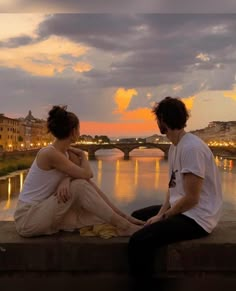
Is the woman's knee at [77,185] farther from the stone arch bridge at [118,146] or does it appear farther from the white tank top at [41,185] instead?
the stone arch bridge at [118,146]

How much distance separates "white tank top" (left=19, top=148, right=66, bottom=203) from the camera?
1048 mm

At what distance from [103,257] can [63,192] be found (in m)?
0.16

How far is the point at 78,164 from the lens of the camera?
1.12 metres

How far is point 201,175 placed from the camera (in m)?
0.96

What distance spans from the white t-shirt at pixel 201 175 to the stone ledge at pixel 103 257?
0.18 ft

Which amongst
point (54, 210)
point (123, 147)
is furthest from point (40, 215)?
point (123, 147)

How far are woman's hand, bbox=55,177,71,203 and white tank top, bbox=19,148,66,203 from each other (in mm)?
29

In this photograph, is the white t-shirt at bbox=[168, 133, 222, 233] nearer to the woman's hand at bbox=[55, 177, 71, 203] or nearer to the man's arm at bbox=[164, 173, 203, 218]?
the man's arm at bbox=[164, 173, 203, 218]

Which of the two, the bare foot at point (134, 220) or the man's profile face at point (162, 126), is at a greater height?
the man's profile face at point (162, 126)

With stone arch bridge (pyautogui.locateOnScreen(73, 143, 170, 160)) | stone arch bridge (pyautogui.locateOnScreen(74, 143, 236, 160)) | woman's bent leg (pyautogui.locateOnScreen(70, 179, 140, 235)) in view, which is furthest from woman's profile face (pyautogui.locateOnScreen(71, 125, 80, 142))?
stone arch bridge (pyautogui.locateOnScreen(73, 143, 170, 160))

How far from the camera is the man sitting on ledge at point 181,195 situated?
96cm

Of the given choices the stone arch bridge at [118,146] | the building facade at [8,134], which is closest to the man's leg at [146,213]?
the stone arch bridge at [118,146]

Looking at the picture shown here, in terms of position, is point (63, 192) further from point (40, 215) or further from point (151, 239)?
point (151, 239)

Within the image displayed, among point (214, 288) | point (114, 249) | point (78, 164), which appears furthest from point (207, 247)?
point (78, 164)
